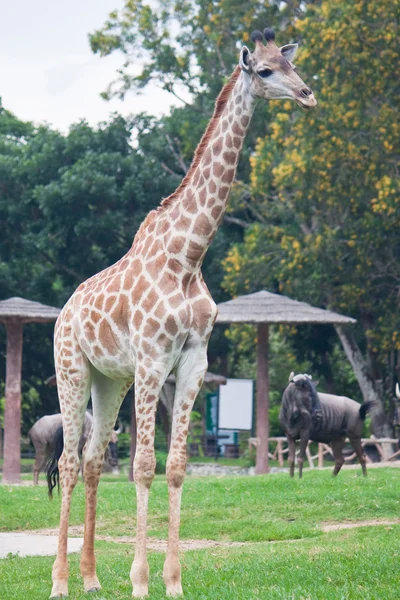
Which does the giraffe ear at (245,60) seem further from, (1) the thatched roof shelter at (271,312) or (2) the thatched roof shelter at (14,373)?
(2) the thatched roof shelter at (14,373)

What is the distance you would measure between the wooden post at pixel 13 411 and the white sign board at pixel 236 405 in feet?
23.1

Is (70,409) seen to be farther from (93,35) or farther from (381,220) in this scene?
(93,35)

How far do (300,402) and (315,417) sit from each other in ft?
1.15

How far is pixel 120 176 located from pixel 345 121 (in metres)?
10.2

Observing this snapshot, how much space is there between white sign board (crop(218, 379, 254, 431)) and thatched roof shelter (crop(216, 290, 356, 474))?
4.97m

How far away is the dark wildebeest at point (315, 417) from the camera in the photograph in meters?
15.9

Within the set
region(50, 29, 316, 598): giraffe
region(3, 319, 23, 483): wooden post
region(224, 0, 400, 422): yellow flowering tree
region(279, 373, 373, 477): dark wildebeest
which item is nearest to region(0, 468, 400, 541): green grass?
region(279, 373, 373, 477): dark wildebeest

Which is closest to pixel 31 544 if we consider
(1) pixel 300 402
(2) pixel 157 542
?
(2) pixel 157 542

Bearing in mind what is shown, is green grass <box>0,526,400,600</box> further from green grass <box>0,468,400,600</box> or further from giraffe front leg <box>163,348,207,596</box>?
giraffe front leg <box>163,348,207,596</box>

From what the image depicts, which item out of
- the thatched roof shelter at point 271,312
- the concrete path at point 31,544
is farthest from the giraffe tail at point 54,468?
the thatched roof shelter at point 271,312

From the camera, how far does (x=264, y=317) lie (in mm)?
19969

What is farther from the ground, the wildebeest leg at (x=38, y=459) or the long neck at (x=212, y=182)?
the long neck at (x=212, y=182)

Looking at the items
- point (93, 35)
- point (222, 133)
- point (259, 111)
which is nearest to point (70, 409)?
point (222, 133)

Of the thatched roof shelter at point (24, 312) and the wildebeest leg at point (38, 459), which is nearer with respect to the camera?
the wildebeest leg at point (38, 459)
